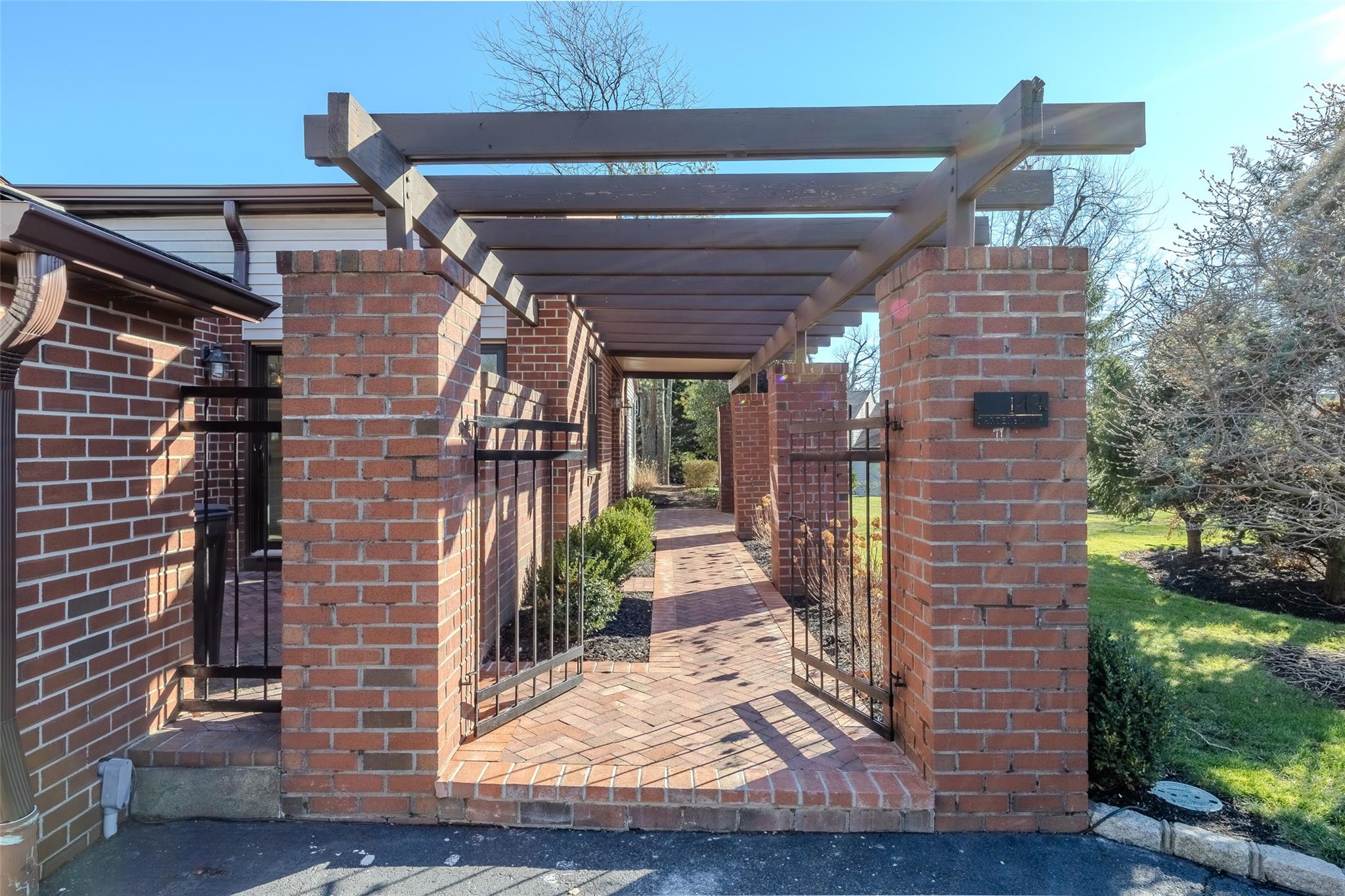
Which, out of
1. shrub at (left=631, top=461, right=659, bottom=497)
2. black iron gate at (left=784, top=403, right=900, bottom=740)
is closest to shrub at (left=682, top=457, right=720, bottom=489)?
shrub at (left=631, top=461, right=659, bottom=497)

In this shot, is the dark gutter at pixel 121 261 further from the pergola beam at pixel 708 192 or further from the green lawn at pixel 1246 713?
the green lawn at pixel 1246 713

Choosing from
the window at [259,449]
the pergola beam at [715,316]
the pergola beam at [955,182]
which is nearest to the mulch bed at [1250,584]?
the pergola beam at [715,316]

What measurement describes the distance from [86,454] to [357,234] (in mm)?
A: 5524

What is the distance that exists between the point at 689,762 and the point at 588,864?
61 centimetres

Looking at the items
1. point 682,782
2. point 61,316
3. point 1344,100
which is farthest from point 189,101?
point 1344,100

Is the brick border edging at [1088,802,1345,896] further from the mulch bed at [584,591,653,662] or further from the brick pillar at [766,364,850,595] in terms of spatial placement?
the brick pillar at [766,364,850,595]

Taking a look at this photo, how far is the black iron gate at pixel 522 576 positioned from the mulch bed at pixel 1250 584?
269 inches

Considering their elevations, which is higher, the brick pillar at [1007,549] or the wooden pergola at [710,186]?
the wooden pergola at [710,186]

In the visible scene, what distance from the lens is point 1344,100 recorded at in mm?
4543

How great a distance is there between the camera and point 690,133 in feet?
8.84

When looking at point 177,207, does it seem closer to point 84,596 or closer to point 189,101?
point 189,101

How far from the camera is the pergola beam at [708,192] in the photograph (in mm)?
3242

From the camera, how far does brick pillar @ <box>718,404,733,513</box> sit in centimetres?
1502

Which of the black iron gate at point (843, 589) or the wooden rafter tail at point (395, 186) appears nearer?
the wooden rafter tail at point (395, 186)
